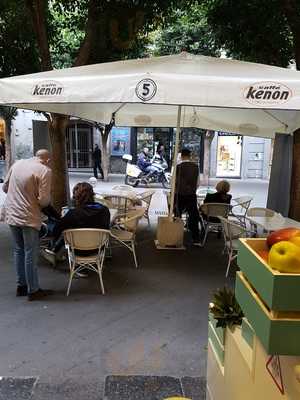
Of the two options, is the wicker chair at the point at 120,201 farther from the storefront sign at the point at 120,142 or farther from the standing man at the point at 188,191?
the storefront sign at the point at 120,142

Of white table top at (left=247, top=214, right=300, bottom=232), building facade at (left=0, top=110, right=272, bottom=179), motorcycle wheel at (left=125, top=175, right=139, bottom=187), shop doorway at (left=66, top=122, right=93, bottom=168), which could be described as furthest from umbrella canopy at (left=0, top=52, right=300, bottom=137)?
shop doorway at (left=66, top=122, right=93, bottom=168)

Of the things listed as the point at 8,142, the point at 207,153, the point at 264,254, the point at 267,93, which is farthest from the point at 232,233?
the point at 8,142

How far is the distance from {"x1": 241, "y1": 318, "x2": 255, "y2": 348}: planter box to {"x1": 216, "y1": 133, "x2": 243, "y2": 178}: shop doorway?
20.4 meters

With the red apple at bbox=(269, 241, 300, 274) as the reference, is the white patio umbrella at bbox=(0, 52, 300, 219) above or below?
above

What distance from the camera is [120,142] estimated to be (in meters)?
22.4

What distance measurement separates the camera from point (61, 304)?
438cm

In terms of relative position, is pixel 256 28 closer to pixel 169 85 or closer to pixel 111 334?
pixel 169 85

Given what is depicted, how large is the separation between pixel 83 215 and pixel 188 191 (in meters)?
2.63

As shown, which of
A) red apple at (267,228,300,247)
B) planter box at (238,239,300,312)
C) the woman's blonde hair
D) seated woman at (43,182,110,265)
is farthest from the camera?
the woman's blonde hair

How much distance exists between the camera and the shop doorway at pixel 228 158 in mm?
21938

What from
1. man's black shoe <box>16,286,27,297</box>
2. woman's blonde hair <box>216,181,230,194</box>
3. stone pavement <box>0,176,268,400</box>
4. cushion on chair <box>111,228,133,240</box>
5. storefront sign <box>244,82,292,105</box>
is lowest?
stone pavement <box>0,176,268,400</box>

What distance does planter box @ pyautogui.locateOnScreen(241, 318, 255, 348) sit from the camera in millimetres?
1666

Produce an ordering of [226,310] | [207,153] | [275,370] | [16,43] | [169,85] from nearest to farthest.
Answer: [275,370], [226,310], [169,85], [16,43], [207,153]

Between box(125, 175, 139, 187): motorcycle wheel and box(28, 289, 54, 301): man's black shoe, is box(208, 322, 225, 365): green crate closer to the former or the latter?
box(28, 289, 54, 301): man's black shoe
